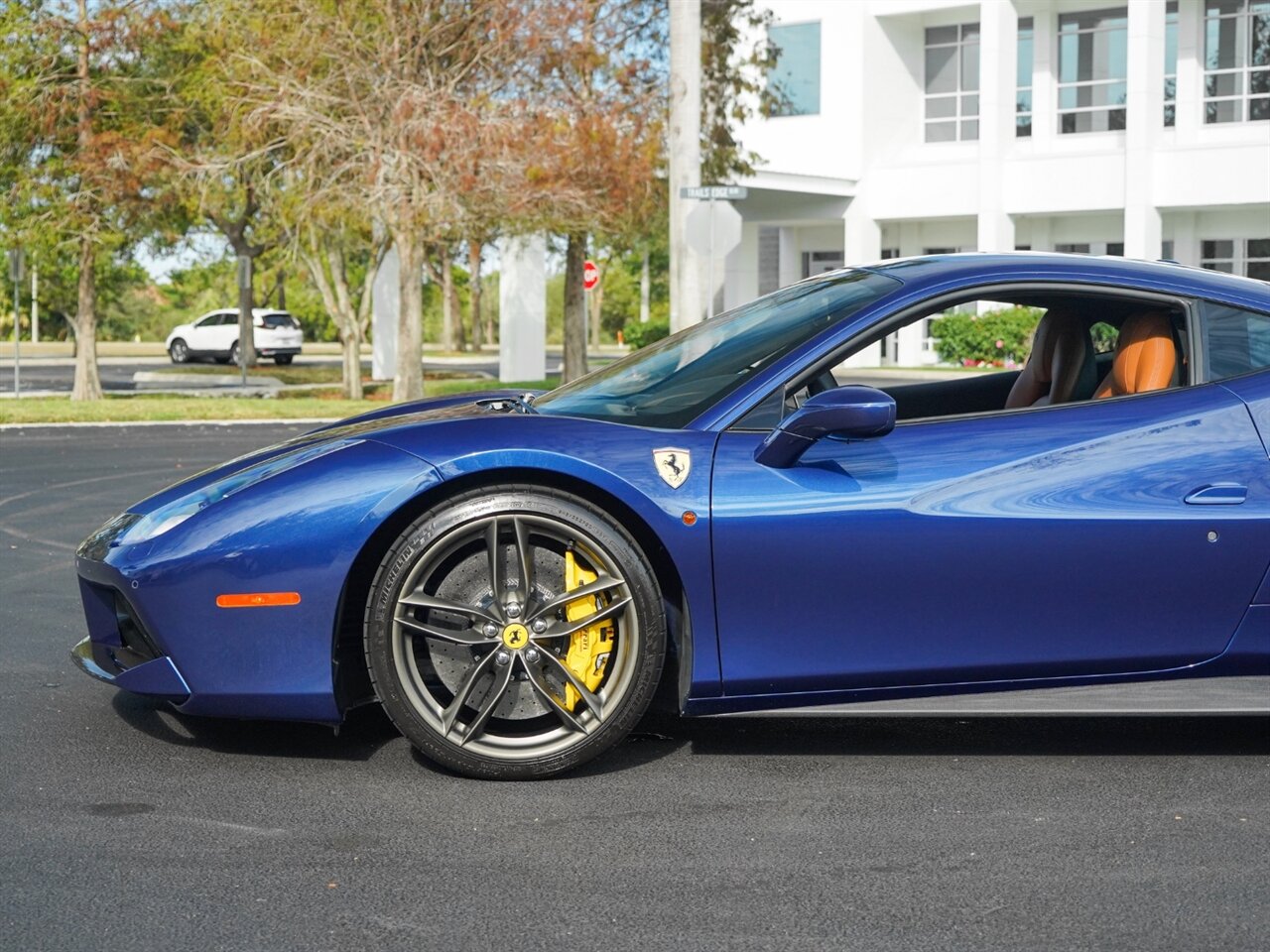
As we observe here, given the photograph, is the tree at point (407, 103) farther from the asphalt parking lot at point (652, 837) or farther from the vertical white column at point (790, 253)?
the vertical white column at point (790, 253)

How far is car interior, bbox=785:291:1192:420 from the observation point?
4625 mm

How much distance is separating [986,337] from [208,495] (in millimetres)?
33493

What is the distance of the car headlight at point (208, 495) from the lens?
14.5 feet

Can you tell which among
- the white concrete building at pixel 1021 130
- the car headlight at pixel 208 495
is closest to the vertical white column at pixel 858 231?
the white concrete building at pixel 1021 130

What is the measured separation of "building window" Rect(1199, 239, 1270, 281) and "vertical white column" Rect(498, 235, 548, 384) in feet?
56.3

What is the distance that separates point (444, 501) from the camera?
433cm

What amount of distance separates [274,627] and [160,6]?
2521cm

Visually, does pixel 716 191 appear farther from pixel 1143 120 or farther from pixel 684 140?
pixel 1143 120

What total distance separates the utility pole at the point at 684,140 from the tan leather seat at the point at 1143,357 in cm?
1396

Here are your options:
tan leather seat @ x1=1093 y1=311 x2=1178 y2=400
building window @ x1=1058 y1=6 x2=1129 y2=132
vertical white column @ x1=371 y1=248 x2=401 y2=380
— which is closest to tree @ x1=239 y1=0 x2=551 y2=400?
vertical white column @ x1=371 y1=248 x2=401 y2=380

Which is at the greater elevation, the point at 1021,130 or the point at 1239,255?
the point at 1021,130

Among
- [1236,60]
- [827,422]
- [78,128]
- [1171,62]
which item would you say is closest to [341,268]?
[78,128]

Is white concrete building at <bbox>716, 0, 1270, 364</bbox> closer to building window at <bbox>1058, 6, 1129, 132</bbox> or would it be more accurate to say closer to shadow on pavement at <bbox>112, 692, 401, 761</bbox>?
building window at <bbox>1058, 6, 1129, 132</bbox>

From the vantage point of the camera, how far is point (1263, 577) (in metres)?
4.39
